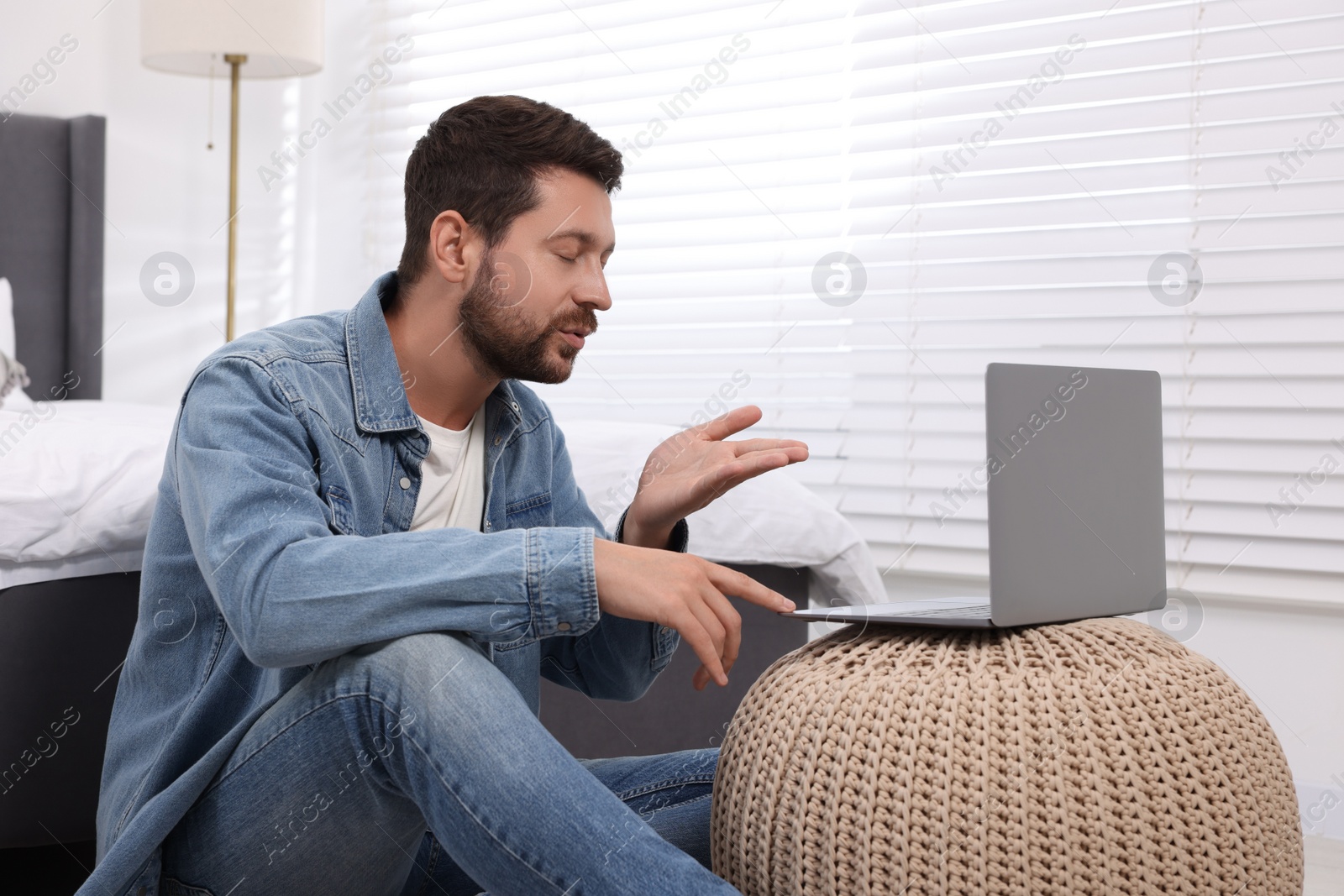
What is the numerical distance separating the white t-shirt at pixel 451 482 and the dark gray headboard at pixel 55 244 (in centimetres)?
206

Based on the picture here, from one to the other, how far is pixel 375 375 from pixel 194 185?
2.32 meters

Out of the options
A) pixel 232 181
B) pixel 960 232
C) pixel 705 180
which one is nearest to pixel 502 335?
pixel 960 232

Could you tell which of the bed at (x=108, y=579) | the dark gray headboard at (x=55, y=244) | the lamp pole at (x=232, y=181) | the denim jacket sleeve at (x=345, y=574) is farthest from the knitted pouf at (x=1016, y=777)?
the dark gray headboard at (x=55, y=244)

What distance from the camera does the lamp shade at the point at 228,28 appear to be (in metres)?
2.66

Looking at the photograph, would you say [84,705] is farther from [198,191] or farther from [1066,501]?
[198,191]

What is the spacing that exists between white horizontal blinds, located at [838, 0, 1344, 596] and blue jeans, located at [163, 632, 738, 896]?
1.50 meters

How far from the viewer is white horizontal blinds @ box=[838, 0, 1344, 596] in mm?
1909

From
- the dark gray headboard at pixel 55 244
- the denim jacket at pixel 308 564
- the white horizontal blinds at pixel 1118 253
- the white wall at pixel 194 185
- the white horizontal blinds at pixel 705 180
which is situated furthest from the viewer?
the white wall at pixel 194 185

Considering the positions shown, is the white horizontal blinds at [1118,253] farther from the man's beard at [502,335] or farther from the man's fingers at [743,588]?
the man's fingers at [743,588]

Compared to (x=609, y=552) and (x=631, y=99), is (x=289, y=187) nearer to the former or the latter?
(x=631, y=99)

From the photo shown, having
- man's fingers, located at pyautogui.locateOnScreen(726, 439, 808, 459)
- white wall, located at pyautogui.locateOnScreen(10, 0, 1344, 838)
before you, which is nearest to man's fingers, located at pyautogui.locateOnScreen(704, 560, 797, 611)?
man's fingers, located at pyautogui.locateOnScreen(726, 439, 808, 459)

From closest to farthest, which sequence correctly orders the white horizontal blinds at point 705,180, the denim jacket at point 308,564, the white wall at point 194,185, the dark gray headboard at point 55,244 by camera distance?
the denim jacket at point 308,564 → the white horizontal blinds at point 705,180 → the dark gray headboard at point 55,244 → the white wall at point 194,185

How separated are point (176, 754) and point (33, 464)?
42cm

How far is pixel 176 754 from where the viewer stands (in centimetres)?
95
